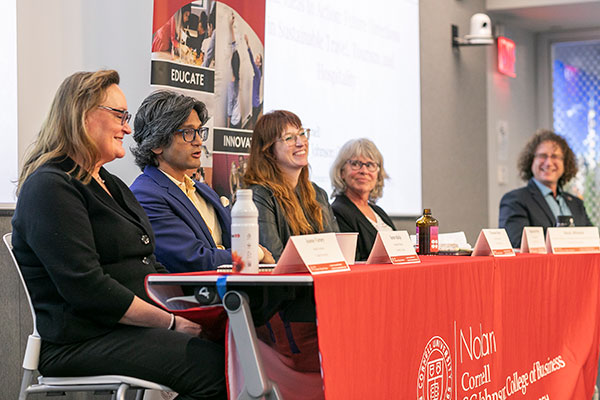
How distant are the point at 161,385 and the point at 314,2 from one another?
135 inches

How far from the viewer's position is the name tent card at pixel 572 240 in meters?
3.43

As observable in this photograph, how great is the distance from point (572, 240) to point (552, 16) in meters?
4.67

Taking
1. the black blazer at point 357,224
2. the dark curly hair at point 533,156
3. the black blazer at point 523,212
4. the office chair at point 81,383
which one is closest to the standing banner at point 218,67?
the black blazer at point 357,224

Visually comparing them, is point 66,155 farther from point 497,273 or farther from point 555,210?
point 555,210

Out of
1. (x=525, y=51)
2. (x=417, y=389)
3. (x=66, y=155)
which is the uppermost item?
(x=525, y=51)

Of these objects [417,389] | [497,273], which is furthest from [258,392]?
[497,273]

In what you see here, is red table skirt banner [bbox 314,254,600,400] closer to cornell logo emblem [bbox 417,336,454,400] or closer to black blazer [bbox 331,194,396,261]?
cornell logo emblem [bbox 417,336,454,400]

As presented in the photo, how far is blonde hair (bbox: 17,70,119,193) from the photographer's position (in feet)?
7.51

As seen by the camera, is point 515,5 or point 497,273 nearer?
point 497,273

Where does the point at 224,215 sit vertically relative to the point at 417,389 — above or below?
above

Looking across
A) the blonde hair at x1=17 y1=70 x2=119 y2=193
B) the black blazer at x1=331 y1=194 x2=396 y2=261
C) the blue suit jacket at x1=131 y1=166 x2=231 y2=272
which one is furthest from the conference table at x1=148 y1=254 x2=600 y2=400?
the black blazer at x1=331 y1=194 x2=396 y2=261

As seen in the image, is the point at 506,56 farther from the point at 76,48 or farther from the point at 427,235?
the point at 76,48

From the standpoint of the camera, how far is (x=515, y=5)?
726cm

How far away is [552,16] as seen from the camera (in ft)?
25.0
